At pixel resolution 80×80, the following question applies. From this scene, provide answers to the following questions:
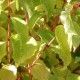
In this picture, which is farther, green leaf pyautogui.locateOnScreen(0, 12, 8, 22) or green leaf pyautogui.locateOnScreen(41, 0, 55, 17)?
green leaf pyautogui.locateOnScreen(0, 12, 8, 22)

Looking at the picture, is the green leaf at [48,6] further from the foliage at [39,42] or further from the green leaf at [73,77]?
the green leaf at [73,77]

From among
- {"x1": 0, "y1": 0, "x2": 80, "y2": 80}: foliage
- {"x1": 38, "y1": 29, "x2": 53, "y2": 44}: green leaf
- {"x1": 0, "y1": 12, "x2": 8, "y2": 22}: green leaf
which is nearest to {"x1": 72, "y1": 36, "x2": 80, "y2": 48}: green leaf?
{"x1": 0, "y1": 0, "x2": 80, "y2": 80}: foliage

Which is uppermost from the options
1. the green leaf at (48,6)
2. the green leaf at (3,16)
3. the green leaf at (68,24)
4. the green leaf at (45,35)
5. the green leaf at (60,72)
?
the green leaf at (48,6)

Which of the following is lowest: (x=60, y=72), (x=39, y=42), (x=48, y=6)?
(x=60, y=72)

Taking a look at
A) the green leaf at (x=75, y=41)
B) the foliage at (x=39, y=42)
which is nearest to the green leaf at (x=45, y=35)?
the foliage at (x=39, y=42)

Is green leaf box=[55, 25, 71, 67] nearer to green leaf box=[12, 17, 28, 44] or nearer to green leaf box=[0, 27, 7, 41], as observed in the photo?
green leaf box=[12, 17, 28, 44]

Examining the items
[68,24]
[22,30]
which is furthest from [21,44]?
[68,24]

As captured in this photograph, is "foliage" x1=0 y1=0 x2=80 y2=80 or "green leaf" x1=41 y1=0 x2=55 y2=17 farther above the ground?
"green leaf" x1=41 y1=0 x2=55 y2=17

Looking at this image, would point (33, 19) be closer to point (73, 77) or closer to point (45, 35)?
point (45, 35)
